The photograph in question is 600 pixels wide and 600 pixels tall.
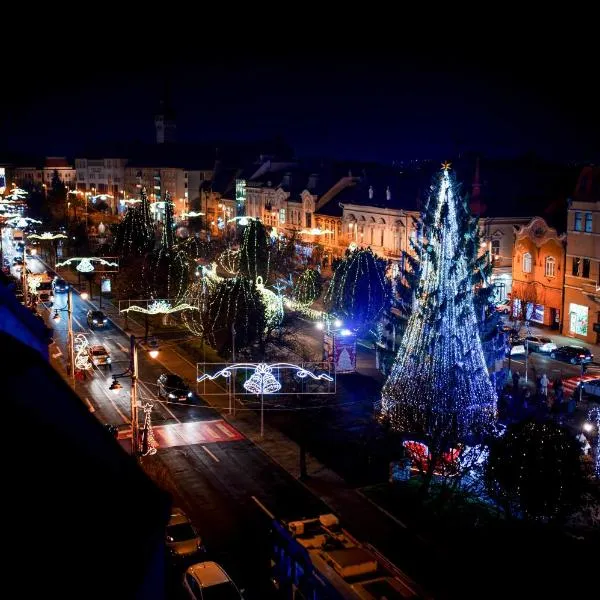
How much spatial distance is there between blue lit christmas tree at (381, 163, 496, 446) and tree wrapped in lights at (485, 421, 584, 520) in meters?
6.20

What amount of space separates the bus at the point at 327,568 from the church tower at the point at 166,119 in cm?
15405

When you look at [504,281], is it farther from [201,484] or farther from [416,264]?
[201,484]

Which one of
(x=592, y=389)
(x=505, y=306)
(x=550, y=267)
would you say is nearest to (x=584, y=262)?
(x=550, y=267)

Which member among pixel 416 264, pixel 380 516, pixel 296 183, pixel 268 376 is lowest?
pixel 380 516

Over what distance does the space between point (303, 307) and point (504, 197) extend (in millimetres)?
19282

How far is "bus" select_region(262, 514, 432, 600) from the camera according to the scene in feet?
50.9

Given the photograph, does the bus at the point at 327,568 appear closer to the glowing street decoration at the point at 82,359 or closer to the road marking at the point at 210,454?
the road marking at the point at 210,454

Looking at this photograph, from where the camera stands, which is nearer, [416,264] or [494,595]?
[494,595]

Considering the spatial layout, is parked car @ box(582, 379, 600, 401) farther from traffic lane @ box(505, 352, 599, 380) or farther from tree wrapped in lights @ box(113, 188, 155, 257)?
tree wrapped in lights @ box(113, 188, 155, 257)

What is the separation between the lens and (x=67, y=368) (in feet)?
138

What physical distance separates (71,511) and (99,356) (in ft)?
133

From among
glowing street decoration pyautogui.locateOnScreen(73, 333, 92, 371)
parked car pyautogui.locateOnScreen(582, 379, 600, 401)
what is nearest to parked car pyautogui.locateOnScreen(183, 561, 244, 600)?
glowing street decoration pyautogui.locateOnScreen(73, 333, 92, 371)

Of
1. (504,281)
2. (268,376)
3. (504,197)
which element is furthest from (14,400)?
(504,197)

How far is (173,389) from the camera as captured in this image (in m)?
36.9
